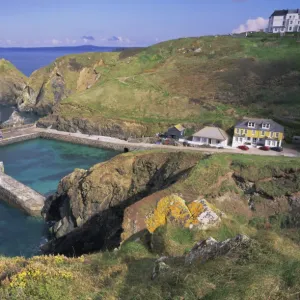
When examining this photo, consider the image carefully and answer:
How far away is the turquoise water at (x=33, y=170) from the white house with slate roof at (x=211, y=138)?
53.7 feet

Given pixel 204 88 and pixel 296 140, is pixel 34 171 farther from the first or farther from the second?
pixel 204 88

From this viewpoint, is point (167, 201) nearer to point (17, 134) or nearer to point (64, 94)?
point (17, 134)

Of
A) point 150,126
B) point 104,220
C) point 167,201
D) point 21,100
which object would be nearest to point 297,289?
point 167,201

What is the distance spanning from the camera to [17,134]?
68.6 m

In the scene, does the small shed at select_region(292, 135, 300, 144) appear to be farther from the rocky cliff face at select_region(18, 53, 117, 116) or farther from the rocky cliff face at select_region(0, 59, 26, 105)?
the rocky cliff face at select_region(0, 59, 26, 105)

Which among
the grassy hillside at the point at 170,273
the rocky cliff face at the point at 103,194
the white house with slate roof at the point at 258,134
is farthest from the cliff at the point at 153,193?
the white house with slate roof at the point at 258,134

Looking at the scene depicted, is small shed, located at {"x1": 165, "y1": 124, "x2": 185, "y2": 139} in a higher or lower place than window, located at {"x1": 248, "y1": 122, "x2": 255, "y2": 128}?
lower

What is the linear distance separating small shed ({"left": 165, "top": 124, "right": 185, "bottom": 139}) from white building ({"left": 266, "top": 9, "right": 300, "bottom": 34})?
88.2 meters

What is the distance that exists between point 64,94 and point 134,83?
31403 mm

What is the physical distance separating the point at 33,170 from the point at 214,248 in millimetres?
46097

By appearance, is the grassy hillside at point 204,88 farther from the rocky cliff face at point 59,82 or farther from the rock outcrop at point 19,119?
the rock outcrop at point 19,119

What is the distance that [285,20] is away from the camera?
392 ft

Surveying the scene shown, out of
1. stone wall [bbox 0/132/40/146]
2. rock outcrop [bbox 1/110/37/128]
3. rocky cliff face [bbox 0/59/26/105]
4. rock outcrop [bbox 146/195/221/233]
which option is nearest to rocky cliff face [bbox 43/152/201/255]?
rock outcrop [bbox 146/195/221/233]

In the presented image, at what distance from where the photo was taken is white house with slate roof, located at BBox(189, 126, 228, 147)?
166ft
